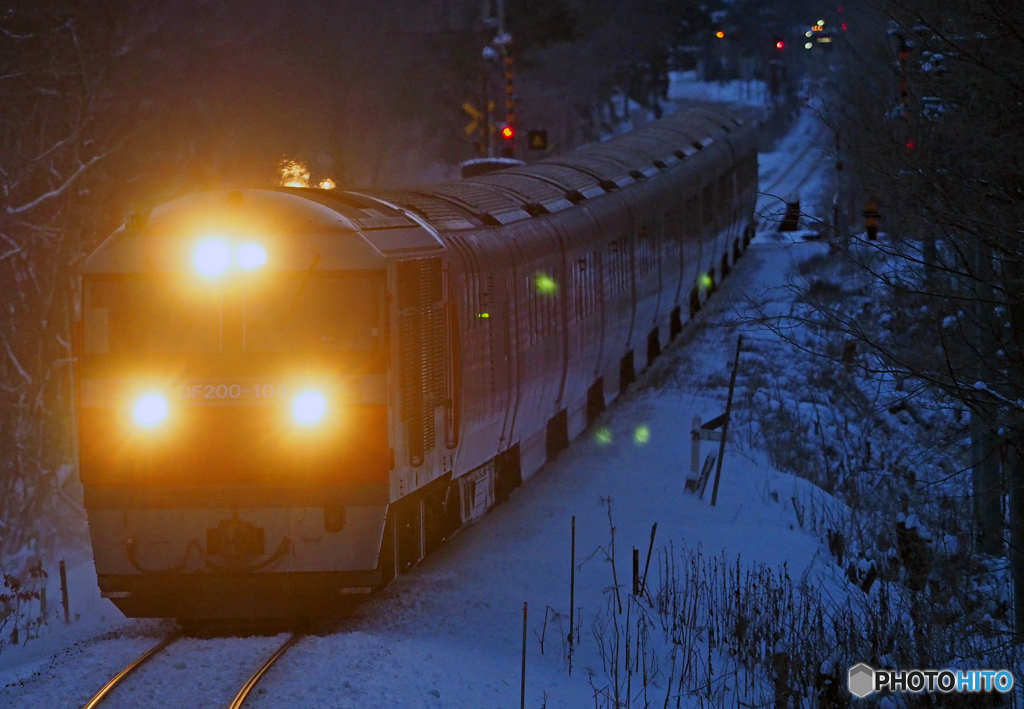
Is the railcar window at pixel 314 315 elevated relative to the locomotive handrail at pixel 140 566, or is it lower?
elevated

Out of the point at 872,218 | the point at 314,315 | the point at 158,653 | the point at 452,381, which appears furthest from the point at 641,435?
the point at 158,653

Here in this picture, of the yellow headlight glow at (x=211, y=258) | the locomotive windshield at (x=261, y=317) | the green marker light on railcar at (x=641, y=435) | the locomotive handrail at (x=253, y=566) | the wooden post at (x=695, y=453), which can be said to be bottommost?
the green marker light on railcar at (x=641, y=435)

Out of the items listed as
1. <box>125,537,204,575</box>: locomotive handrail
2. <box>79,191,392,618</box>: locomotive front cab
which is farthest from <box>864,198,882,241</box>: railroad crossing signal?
<box>125,537,204,575</box>: locomotive handrail

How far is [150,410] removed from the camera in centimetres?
984

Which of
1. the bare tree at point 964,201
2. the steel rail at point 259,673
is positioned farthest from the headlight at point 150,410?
the bare tree at point 964,201

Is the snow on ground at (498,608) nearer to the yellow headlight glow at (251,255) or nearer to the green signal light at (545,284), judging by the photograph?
the green signal light at (545,284)

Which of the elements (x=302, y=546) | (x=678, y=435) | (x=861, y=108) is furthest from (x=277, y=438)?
(x=678, y=435)

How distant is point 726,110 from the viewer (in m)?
35.1

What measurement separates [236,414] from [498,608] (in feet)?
8.92

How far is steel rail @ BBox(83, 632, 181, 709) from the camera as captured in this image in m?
8.27

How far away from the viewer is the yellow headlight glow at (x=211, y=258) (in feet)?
32.6

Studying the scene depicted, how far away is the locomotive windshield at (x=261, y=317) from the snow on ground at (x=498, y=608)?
2133 millimetres

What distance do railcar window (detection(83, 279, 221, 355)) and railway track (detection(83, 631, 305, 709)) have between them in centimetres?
215

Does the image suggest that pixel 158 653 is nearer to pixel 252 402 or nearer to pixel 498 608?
pixel 252 402
